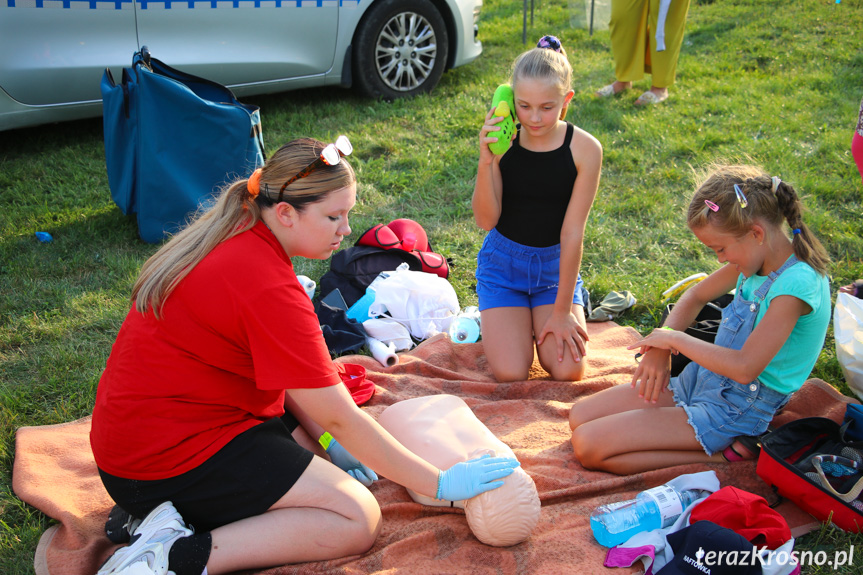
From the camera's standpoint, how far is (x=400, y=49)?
20.9 feet

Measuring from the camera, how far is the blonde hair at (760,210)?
93.1 inches

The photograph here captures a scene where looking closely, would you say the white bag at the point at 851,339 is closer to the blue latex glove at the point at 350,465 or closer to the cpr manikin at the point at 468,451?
the cpr manikin at the point at 468,451

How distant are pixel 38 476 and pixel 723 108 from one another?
6081 millimetres

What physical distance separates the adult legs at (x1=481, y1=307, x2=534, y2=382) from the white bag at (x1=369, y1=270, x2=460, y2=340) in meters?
0.36

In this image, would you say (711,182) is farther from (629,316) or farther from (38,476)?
(38,476)

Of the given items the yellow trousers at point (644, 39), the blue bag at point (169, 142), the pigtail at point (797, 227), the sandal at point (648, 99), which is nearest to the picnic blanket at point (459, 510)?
the pigtail at point (797, 227)

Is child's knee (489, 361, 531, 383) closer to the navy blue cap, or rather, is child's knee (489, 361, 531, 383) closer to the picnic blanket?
the picnic blanket

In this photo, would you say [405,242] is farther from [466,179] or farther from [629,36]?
[629,36]

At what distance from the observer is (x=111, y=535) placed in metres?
2.28

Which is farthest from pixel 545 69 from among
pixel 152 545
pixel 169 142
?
pixel 169 142

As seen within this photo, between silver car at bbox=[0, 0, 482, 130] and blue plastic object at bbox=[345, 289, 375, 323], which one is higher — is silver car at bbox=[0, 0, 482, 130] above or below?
above

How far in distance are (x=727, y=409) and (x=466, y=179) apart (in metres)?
3.14

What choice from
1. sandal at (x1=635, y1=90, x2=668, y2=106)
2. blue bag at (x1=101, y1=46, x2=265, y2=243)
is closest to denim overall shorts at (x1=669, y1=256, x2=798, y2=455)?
blue bag at (x1=101, y1=46, x2=265, y2=243)

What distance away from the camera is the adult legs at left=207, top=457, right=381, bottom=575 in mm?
2098
